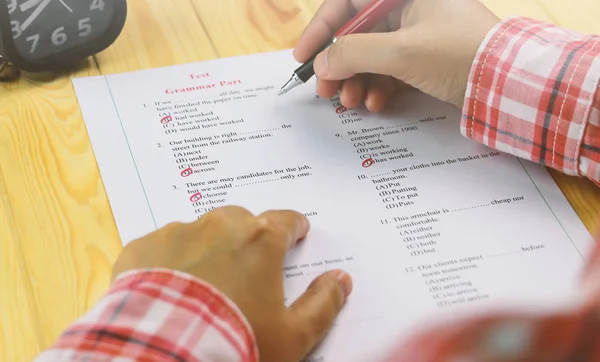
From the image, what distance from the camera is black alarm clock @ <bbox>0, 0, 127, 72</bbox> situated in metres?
0.72

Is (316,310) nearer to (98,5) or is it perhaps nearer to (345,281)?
(345,281)

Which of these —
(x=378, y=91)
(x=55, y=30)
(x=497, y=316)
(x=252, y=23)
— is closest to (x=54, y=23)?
(x=55, y=30)

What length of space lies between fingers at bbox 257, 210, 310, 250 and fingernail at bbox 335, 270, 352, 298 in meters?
0.05

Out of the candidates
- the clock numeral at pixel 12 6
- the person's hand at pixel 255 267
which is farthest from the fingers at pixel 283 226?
the clock numeral at pixel 12 6

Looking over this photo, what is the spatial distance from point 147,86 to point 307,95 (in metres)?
0.17

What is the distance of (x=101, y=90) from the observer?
2.46 feet

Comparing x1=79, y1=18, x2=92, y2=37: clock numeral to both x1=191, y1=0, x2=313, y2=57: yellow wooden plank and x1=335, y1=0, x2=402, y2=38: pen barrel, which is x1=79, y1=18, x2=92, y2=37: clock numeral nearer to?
x1=191, y1=0, x2=313, y2=57: yellow wooden plank

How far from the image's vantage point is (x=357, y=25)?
2.46ft

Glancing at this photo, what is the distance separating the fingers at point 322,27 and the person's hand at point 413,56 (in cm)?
4

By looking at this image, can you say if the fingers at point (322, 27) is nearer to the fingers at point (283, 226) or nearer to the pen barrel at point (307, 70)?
the pen barrel at point (307, 70)

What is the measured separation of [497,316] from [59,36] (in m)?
0.67

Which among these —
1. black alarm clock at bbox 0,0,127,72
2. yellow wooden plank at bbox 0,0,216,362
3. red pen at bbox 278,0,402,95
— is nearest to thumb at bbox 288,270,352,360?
yellow wooden plank at bbox 0,0,216,362

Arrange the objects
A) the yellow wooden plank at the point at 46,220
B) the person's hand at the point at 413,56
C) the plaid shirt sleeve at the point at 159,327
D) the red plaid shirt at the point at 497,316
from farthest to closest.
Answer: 1. the person's hand at the point at 413,56
2. the yellow wooden plank at the point at 46,220
3. the plaid shirt sleeve at the point at 159,327
4. the red plaid shirt at the point at 497,316

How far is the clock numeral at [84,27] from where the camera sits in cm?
76
